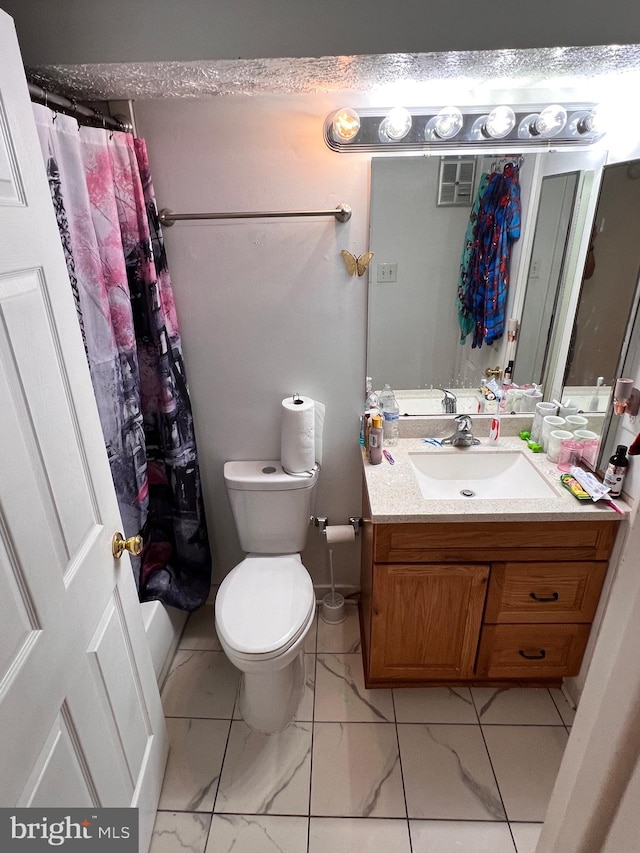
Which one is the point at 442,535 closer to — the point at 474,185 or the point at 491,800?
the point at 491,800

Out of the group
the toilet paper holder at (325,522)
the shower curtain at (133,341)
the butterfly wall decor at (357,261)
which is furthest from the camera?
the toilet paper holder at (325,522)

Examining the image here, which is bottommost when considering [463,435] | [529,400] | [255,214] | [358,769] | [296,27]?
[358,769]

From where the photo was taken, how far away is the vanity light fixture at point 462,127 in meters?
1.47

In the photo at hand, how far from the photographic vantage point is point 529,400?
6.20ft

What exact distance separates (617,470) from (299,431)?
1.07 m

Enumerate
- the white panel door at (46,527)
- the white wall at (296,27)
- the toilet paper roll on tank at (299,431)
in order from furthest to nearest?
the toilet paper roll on tank at (299,431), the white wall at (296,27), the white panel door at (46,527)

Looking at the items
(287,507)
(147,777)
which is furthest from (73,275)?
(147,777)

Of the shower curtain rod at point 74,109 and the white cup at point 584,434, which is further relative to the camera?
the white cup at point 584,434

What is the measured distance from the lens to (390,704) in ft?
5.80

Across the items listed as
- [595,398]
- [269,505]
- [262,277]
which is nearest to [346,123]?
[262,277]

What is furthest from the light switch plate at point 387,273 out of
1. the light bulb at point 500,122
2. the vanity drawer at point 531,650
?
the vanity drawer at point 531,650

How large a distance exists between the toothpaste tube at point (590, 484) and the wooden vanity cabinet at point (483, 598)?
88mm

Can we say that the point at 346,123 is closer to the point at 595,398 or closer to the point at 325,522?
the point at 595,398

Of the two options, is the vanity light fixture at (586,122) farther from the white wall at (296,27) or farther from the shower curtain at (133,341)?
the shower curtain at (133,341)
